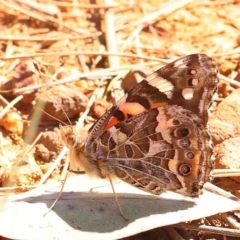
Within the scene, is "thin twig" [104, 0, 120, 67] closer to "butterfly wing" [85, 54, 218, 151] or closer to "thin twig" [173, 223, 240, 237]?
"butterfly wing" [85, 54, 218, 151]

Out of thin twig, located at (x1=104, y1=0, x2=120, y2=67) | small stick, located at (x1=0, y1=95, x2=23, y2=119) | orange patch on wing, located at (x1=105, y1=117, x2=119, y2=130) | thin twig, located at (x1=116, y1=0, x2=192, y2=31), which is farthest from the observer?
thin twig, located at (x1=116, y1=0, x2=192, y2=31)

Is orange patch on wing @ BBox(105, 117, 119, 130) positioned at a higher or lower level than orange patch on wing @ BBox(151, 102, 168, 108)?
lower

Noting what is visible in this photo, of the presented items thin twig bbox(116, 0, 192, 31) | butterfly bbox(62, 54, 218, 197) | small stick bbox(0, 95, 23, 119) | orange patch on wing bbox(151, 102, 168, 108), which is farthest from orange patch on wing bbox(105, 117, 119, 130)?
thin twig bbox(116, 0, 192, 31)

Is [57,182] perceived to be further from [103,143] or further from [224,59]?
[224,59]

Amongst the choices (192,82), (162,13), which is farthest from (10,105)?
(162,13)

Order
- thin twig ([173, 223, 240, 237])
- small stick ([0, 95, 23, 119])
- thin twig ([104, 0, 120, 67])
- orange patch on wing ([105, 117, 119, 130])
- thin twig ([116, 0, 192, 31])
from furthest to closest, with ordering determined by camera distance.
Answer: thin twig ([116, 0, 192, 31]), thin twig ([104, 0, 120, 67]), small stick ([0, 95, 23, 119]), orange patch on wing ([105, 117, 119, 130]), thin twig ([173, 223, 240, 237])

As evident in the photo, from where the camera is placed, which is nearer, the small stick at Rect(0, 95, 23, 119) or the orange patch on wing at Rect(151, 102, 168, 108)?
the orange patch on wing at Rect(151, 102, 168, 108)

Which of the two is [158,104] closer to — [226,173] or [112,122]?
[112,122]
